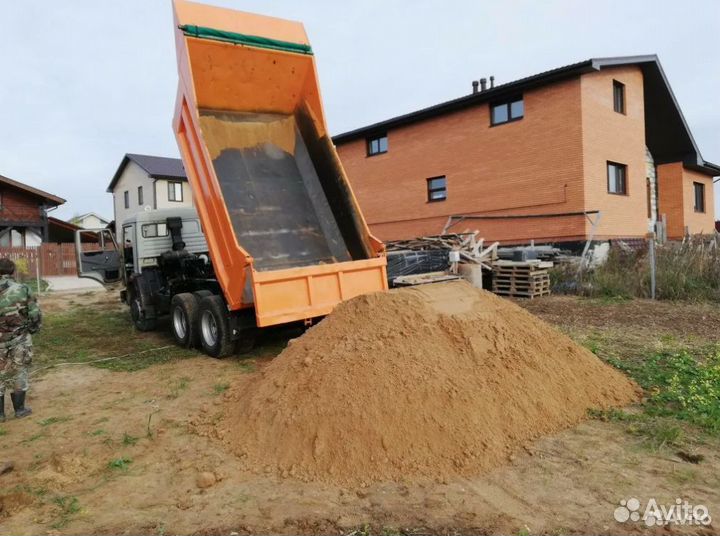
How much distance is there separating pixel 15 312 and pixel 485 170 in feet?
51.0

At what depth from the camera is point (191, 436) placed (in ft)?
15.3

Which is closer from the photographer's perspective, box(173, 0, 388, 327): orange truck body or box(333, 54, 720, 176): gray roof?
box(173, 0, 388, 327): orange truck body

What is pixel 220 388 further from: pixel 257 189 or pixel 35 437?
pixel 257 189

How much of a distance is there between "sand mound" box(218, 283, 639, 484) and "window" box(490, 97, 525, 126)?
13322 millimetres

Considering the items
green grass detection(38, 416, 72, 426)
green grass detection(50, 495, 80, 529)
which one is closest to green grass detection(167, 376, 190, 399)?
green grass detection(38, 416, 72, 426)

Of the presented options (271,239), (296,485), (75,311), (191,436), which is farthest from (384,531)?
(75,311)

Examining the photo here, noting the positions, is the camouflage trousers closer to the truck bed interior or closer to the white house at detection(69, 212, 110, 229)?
the truck bed interior

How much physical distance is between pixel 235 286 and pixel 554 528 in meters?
4.93

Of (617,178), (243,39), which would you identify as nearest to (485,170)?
(617,178)

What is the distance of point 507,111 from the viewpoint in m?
17.5

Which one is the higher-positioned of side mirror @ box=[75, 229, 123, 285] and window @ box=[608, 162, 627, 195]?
window @ box=[608, 162, 627, 195]

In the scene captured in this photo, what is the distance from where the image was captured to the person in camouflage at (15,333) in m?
5.24

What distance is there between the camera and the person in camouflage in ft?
17.2

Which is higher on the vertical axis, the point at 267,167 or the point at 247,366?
the point at 267,167
